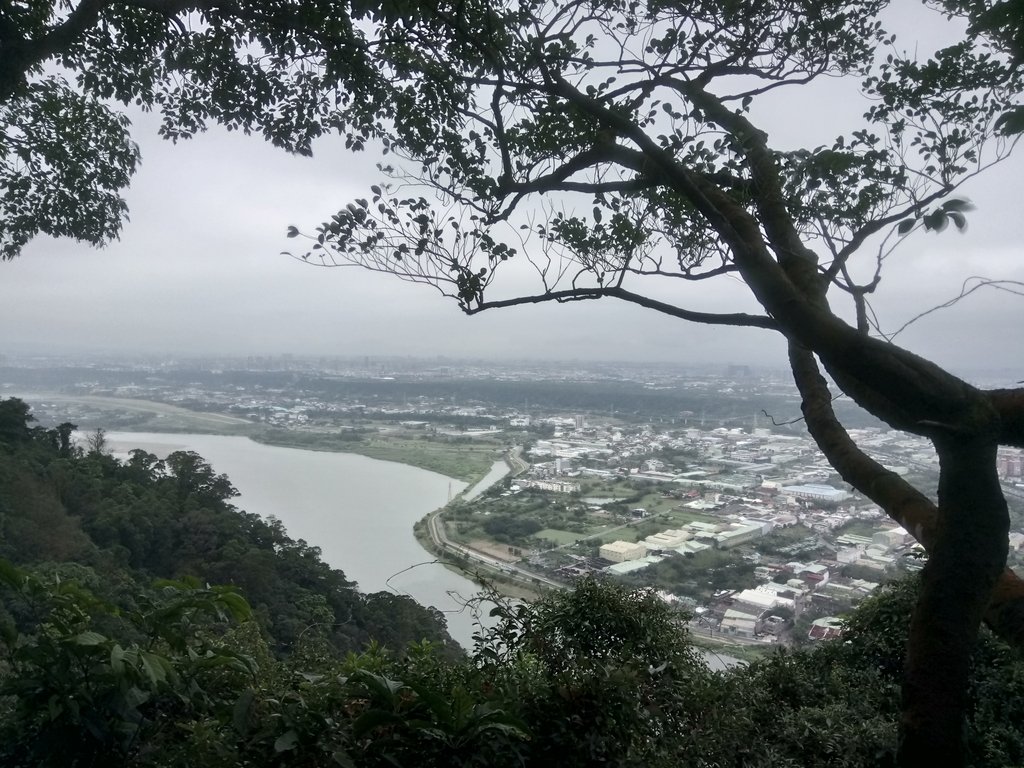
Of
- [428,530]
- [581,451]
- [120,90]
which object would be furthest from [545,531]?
[120,90]

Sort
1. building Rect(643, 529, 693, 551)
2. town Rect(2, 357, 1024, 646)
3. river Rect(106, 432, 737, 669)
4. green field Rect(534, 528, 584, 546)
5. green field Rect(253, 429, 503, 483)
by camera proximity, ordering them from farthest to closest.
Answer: green field Rect(253, 429, 503, 483) → river Rect(106, 432, 737, 669) → green field Rect(534, 528, 584, 546) → building Rect(643, 529, 693, 551) → town Rect(2, 357, 1024, 646)

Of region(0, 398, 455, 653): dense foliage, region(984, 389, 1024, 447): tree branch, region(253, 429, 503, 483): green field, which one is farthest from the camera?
region(253, 429, 503, 483): green field

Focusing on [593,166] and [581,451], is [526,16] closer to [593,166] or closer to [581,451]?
[593,166]

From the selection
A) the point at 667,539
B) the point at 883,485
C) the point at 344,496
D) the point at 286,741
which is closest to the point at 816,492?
the point at 667,539

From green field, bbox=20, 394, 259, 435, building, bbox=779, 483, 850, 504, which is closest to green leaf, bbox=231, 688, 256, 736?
building, bbox=779, 483, 850, 504

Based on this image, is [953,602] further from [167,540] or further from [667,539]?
[167,540]

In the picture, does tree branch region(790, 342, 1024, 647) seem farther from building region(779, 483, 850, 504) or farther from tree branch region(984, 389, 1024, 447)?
building region(779, 483, 850, 504)

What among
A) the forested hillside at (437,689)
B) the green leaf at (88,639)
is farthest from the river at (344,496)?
the green leaf at (88,639)

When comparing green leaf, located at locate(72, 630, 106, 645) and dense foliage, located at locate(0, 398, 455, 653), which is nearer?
green leaf, located at locate(72, 630, 106, 645)
